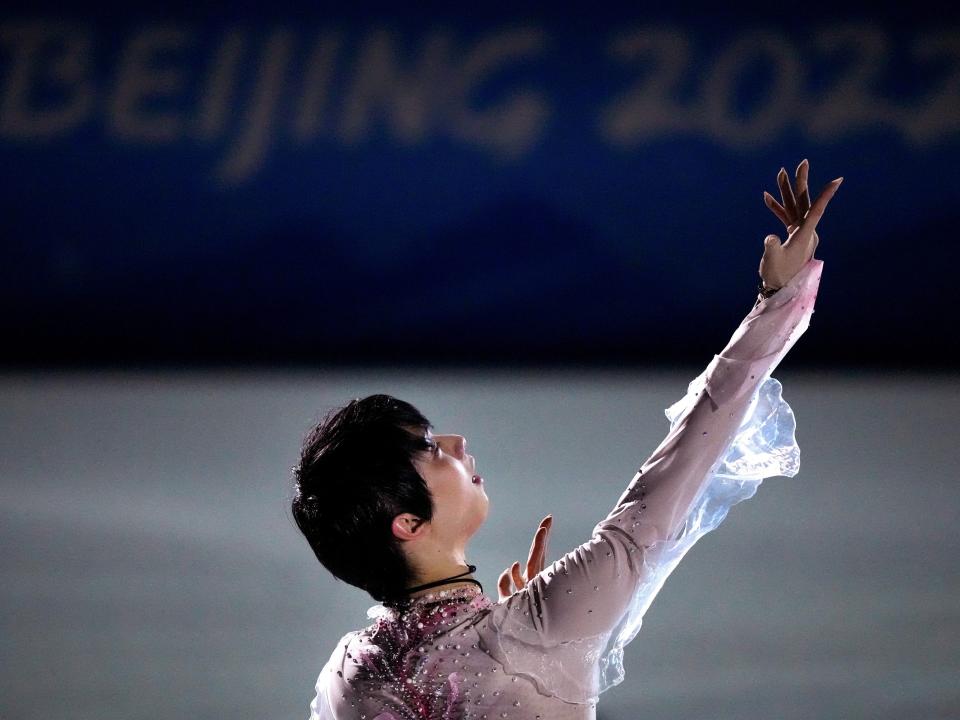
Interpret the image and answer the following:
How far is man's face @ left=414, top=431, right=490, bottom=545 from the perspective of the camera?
1.38 meters

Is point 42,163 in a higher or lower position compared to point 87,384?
higher

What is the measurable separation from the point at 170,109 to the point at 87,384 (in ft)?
7.24

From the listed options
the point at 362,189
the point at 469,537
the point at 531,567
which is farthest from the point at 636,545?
the point at 362,189

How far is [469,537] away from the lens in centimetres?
139

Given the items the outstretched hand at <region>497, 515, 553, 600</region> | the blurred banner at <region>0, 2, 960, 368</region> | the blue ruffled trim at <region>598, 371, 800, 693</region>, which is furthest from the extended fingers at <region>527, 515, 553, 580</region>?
the blurred banner at <region>0, 2, 960, 368</region>

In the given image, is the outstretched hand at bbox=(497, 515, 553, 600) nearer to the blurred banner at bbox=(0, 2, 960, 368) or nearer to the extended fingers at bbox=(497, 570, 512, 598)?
the extended fingers at bbox=(497, 570, 512, 598)

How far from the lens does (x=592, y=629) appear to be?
1306mm

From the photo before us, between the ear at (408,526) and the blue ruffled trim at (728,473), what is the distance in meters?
0.23

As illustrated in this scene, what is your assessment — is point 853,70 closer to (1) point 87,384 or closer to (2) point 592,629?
(1) point 87,384

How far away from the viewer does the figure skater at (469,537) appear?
1.31 metres

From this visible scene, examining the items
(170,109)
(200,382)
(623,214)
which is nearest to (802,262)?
(200,382)

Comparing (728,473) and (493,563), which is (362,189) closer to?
(493,563)

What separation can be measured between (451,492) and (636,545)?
0.66ft

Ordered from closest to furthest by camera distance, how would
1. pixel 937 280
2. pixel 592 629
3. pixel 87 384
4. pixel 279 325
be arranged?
pixel 592 629 → pixel 87 384 → pixel 937 280 → pixel 279 325
